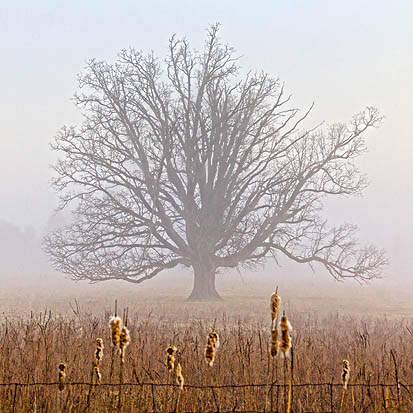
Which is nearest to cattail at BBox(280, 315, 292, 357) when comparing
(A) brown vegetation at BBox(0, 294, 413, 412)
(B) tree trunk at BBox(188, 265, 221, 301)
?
(A) brown vegetation at BBox(0, 294, 413, 412)

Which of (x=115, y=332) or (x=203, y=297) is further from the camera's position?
(x=203, y=297)

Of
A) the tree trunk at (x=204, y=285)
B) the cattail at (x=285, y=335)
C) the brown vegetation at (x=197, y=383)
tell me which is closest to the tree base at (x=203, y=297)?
the tree trunk at (x=204, y=285)

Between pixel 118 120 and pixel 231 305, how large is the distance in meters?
9.20

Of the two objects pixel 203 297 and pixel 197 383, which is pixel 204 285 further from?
pixel 197 383

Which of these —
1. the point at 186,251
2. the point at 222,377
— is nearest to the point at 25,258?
the point at 186,251

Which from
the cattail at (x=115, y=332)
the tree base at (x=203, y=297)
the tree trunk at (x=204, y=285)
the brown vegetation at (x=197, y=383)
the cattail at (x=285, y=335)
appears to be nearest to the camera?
the cattail at (x=285, y=335)

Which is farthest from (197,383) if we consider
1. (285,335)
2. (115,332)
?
(285,335)

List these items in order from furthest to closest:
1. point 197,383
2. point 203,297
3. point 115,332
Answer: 1. point 203,297
2. point 197,383
3. point 115,332

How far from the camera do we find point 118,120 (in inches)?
981

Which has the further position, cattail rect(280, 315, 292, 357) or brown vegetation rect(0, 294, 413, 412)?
brown vegetation rect(0, 294, 413, 412)

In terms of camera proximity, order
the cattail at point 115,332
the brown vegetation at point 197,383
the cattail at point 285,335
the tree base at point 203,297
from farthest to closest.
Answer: the tree base at point 203,297, the brown vegetation at point 197,383, the cattail at point 115,332, the cattail at point 285,335

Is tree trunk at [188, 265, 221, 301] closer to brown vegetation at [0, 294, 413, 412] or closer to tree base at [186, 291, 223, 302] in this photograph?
tree base at [186, 291, 223, 302]

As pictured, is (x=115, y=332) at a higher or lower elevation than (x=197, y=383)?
higher

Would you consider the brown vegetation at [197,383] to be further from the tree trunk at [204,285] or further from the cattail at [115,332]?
the tree trunk at [204,285]
